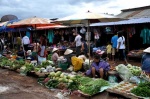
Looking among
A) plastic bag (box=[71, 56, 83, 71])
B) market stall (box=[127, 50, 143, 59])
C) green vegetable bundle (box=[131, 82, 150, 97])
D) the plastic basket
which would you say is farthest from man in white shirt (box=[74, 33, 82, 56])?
green vegetable bundle (box=[131, 82, 150, 97])

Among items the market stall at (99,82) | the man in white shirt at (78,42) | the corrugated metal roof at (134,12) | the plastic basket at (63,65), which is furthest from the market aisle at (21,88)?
the corrugated metal roof at (134,12)

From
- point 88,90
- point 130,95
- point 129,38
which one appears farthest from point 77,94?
point 129,38

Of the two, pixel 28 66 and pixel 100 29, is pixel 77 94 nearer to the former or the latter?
pixel 28 66

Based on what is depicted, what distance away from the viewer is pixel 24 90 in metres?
8.15

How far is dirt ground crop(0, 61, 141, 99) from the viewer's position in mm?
7196

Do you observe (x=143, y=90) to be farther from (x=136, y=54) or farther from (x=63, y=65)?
(x=136, y=54)

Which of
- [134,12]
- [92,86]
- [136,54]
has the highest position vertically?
[134,12]

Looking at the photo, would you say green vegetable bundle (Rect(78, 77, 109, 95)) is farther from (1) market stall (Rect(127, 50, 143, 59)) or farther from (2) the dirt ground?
(1) market stall (Rect(127, 50, 143, 59))

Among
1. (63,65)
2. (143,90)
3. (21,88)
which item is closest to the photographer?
(143,90)

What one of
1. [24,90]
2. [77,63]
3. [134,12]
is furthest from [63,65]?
[134,12]

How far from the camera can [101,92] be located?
23.7 ft

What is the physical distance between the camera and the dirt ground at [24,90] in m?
7.20

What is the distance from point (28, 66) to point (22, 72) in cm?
52

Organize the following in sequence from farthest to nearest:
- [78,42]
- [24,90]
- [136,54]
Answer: [78,42] → [136,54] → [24,90]
